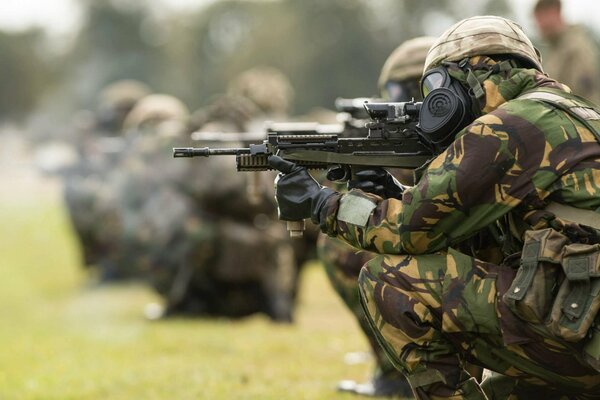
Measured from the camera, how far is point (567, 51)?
11430 mm

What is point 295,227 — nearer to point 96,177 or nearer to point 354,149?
point 354,149

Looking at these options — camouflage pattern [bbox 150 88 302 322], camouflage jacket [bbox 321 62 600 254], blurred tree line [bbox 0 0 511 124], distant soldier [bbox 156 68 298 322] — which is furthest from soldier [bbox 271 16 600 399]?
blurred tree line [bbox 0 0 511 124]

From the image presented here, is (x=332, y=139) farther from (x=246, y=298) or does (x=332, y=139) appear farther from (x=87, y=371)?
(x=246, y=298)

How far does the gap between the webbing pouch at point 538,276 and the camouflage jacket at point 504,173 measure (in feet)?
0.43

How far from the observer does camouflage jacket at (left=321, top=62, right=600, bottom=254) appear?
445cm

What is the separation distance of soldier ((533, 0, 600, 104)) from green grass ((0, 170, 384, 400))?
3.41 metres

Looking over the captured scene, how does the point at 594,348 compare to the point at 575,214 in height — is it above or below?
below

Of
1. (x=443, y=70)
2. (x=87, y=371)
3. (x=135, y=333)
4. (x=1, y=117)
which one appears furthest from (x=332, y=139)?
(x=1, y=117)

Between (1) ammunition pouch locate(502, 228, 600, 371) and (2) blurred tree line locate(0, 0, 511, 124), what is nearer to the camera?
(1) ammunition pouch locate(502, 228, 600, 371)

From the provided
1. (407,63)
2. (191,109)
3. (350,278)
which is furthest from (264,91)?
(191,109)

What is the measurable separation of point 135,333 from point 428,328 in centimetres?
638

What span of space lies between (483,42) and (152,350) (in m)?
5.27

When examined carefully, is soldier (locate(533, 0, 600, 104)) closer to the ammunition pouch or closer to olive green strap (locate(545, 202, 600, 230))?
olive green strap (locate(545, 202, 600, 230))

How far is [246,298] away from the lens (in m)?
12.2
